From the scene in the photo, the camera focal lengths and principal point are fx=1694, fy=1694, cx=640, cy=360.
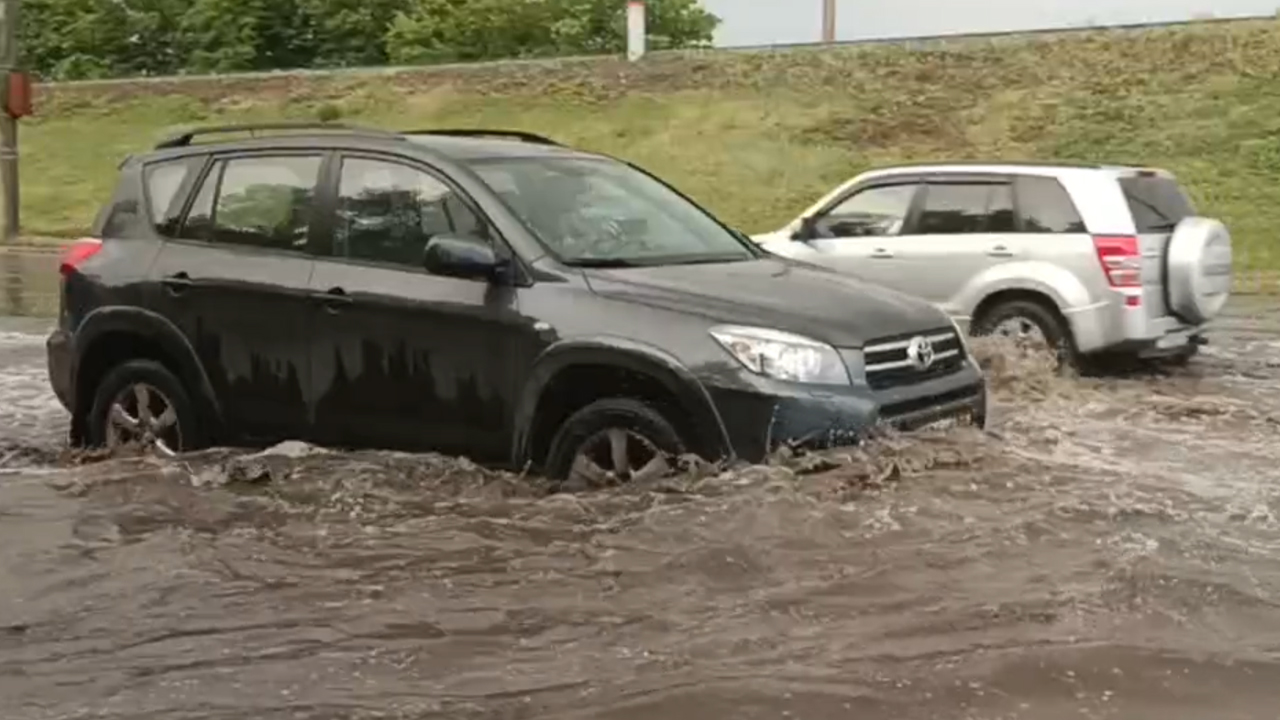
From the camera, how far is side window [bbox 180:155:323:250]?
24.1ft

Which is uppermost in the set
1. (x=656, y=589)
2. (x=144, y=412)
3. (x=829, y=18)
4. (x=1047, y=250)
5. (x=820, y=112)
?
(x=829, y=18)

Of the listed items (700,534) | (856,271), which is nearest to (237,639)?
(700,534)

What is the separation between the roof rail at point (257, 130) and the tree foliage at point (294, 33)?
4139 cm

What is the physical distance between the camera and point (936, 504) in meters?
6.41

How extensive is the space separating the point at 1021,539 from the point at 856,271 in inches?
250

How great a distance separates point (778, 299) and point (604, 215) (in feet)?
3.57

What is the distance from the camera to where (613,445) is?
6.40 metres

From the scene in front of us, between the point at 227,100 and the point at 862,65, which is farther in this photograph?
→ the point at 227,100

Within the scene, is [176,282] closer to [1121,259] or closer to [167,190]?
[167,190]

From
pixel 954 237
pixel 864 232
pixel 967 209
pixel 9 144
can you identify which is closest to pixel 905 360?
pixel 954 237

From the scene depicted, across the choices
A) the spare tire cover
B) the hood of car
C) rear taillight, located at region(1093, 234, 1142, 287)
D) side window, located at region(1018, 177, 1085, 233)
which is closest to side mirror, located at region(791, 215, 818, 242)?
side window, located at region(1018, 177, 1085, 233)

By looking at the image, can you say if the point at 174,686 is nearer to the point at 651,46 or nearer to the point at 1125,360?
the point at 1125,360

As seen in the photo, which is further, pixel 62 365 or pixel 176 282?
pixel 62 365

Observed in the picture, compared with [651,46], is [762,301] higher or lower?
lower
